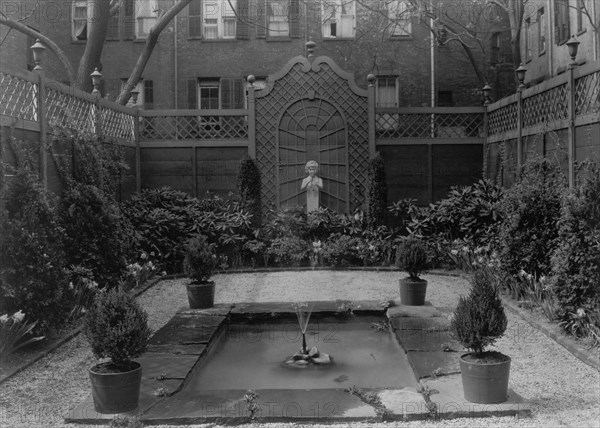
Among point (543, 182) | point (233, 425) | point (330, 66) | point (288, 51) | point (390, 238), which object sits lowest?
point (233, 425)

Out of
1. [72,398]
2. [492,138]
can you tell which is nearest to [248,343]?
[72,398]

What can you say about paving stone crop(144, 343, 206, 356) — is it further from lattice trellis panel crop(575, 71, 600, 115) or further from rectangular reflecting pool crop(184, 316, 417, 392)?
lattice trellis panel crop(575, 71, 600, 115)


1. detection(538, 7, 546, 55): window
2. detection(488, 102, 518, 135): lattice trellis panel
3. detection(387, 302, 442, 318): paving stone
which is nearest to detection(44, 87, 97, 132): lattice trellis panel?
detection(387, 302, 442, 318): paving stone

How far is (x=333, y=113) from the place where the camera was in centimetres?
1545

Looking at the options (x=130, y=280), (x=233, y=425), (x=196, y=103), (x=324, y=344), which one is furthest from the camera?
(x=196, y=103)

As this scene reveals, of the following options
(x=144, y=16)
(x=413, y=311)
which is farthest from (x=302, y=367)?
(x=144, y=16)

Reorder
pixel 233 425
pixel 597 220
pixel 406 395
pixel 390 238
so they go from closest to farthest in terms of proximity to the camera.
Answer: pixel 233 425 → pixel 406 395 → pixel 597 220 → pixel 390 238

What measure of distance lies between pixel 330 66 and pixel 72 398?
11.6 m

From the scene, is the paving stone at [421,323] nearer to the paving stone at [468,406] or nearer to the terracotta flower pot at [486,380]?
the paving stone at [468,406]

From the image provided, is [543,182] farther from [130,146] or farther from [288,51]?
[288,51]

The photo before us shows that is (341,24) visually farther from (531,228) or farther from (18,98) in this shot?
(18,98)

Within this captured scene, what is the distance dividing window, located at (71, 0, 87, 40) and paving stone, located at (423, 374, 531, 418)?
885 inches

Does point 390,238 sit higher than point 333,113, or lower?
lower

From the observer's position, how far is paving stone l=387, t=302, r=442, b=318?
8.30 m
